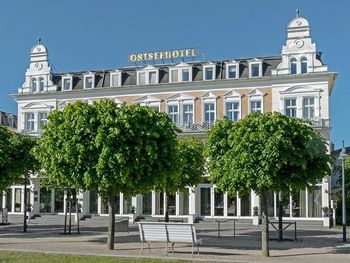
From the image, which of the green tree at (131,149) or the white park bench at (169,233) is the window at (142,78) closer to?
the green tree at (131,149)

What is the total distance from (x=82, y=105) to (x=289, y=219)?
23034mm

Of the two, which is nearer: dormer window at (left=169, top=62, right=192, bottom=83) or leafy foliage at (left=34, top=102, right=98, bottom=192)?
leafy foliage at (left=34, top=102, right=98, bottom=192)

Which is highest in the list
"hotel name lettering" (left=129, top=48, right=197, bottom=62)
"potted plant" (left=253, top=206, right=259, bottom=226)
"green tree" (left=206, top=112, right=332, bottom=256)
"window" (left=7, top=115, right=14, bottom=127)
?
"hotel name lettering" (left=129, top=48, right=197, bottom=62)

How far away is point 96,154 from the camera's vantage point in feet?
54.0

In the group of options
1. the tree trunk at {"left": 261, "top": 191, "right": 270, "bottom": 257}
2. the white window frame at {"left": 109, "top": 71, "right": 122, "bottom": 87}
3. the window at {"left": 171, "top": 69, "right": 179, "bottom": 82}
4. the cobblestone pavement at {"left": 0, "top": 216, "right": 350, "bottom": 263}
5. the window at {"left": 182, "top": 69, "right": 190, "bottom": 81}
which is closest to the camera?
the cobblestone pavement at {"left": 0, "top": 216, "right": 350, "bottom": 263}

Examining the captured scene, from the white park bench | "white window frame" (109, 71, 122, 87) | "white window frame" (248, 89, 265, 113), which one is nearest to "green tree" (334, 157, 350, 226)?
"white window frame" (248, 89, 265, 113)

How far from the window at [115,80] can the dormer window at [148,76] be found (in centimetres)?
185

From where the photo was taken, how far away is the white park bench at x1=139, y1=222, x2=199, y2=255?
15453 millimetres

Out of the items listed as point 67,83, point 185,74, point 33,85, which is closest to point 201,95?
point 185,74

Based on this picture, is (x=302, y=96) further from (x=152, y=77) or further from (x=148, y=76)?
(x=148, y=76)

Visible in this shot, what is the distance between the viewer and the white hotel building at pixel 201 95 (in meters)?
36.4

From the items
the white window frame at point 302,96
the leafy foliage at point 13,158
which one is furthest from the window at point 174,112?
the leafy foliage at point 13,158

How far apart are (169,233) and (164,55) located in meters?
28.6

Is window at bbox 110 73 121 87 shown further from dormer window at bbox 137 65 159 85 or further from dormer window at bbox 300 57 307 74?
dormer window at bbox 300 57 307 74
